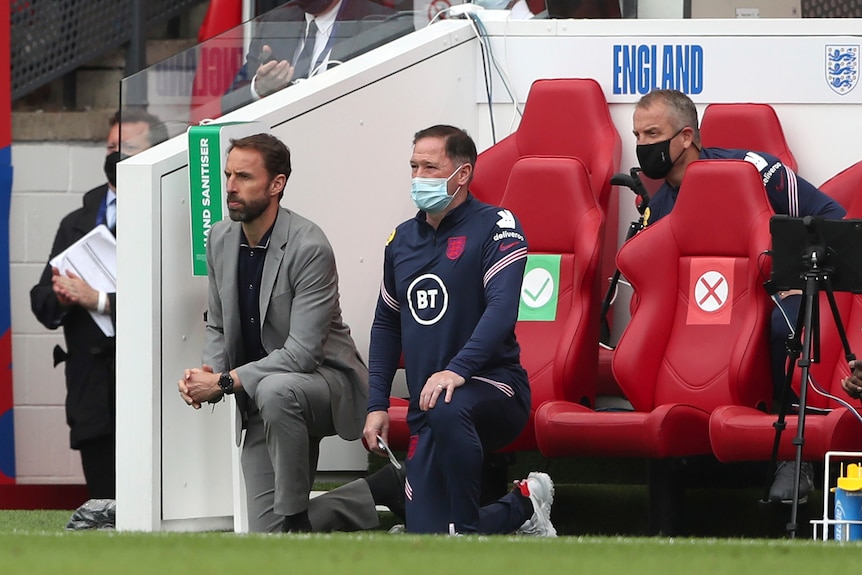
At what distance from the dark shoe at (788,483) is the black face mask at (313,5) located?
8.86 feet

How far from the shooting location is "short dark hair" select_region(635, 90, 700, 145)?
6.58m

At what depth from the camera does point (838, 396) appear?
620 cm

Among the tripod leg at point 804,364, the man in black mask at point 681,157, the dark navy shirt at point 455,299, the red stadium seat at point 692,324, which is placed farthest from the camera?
the man in black mask at point 681,157

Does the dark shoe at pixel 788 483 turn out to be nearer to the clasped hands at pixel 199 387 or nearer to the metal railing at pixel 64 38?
the clasped hands at pixel 199 387

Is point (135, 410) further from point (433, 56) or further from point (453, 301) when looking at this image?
point (433, 56)

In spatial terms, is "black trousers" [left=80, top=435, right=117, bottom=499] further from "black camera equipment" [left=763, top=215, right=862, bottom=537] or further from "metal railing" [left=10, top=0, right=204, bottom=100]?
"black camera equipment" [left=763, top=215, right=862, bottom=537]

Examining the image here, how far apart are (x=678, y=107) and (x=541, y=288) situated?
2.79ft

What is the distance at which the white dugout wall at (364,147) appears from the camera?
607 cm

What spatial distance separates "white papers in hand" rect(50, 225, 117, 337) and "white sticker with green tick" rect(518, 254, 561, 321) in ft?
5.39

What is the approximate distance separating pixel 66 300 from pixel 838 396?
9.82ft

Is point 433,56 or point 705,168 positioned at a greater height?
point 433,56

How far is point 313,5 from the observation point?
722 cm

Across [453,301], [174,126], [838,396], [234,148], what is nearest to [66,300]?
[174,126]

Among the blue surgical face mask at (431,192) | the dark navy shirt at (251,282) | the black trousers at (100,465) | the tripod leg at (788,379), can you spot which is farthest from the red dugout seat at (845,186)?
the black trousers at (100,465)
